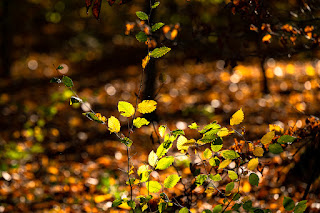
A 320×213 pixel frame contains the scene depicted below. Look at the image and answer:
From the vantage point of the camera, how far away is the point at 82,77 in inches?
428

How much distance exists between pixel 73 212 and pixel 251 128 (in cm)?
350

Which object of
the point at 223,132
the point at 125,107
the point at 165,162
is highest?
the point at 125,107

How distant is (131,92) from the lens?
29.0ft

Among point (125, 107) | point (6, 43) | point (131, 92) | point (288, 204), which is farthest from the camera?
point (6, 43)

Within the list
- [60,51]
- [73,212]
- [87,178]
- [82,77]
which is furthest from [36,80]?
[73,212]

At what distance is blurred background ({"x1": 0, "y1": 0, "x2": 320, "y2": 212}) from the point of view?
108 inches

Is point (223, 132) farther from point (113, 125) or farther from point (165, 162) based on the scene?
point (113, 125)

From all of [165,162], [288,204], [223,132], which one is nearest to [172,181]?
[165,162]

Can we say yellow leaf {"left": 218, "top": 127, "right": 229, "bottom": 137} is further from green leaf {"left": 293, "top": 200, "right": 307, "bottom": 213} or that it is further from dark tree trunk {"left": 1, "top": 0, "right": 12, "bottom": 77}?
dark tree trunk {"left": 1, "top": 0, "right": 12, "bottom": 77}

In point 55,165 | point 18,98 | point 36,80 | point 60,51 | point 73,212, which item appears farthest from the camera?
point 60,51

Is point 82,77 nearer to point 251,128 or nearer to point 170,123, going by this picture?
point 170,123

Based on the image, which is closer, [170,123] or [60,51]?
[170,123]

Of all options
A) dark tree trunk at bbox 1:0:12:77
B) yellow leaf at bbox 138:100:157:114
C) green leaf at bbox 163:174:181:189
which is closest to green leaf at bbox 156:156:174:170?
green leaf at bbox 163:174:181:189

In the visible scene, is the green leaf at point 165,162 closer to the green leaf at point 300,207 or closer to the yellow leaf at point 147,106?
the yellow leaf at point 147,106
